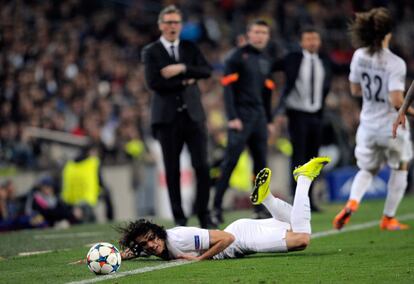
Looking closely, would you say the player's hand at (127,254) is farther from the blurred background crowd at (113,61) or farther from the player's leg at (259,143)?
the blurred background crowd at (113,61)

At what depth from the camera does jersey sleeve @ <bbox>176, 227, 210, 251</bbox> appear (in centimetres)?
827

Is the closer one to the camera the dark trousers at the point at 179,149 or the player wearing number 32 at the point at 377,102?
the player wearing number 32 at the point at 377,102

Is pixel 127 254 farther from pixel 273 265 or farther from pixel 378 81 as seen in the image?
pixel 378 81

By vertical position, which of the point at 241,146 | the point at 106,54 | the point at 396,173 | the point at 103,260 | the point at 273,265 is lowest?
the point at 273,265

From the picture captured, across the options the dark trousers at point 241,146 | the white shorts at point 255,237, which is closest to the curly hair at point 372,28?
Answer: the dark trousers at point 241,146

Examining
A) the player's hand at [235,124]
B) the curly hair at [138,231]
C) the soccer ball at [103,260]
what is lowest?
the soccer ball at [103,260]

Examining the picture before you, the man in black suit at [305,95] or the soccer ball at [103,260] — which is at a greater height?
the man in black suit at [305,95]

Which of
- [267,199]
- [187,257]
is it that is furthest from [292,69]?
[187,257]

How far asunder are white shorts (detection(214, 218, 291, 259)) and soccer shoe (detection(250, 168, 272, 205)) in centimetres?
19

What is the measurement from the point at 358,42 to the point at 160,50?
2126mm

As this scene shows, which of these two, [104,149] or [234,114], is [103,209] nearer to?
[104,149]

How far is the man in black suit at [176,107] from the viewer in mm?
11109

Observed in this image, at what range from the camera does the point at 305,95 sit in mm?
13555

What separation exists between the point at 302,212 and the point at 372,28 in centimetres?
271
